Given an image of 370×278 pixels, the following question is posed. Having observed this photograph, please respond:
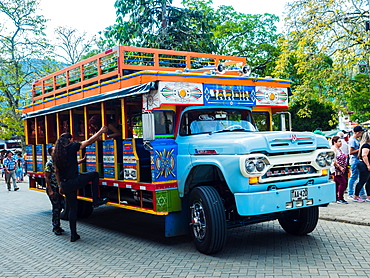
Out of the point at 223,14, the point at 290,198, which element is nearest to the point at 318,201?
the point at 290,198

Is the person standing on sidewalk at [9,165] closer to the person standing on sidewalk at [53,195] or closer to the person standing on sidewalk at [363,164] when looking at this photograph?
the person standing on sidewalk at [53,195]

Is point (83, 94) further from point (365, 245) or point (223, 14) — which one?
point (223, 14)

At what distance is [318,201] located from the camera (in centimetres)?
662

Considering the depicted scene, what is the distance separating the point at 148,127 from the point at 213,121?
51.6 inches

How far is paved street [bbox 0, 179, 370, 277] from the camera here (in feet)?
19.2

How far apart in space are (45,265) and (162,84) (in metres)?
3.36

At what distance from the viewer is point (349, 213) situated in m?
9.20

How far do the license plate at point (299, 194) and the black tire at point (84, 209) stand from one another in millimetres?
5800

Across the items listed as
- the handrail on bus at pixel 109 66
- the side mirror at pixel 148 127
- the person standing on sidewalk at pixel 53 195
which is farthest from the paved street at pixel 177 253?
the handrail on bus at pixel 109 66

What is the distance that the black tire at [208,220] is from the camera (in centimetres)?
633

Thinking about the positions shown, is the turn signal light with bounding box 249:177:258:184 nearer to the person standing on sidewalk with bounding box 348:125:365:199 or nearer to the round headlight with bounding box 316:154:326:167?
the round headlight with bounding box 316:154:326:167

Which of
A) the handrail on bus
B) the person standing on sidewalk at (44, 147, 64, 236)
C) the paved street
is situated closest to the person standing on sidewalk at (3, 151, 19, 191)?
the handrail on bus

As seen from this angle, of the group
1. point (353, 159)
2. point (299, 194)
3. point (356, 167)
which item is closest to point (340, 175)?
point (356, 167)

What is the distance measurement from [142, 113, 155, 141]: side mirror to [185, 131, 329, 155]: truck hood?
27.0 inches
